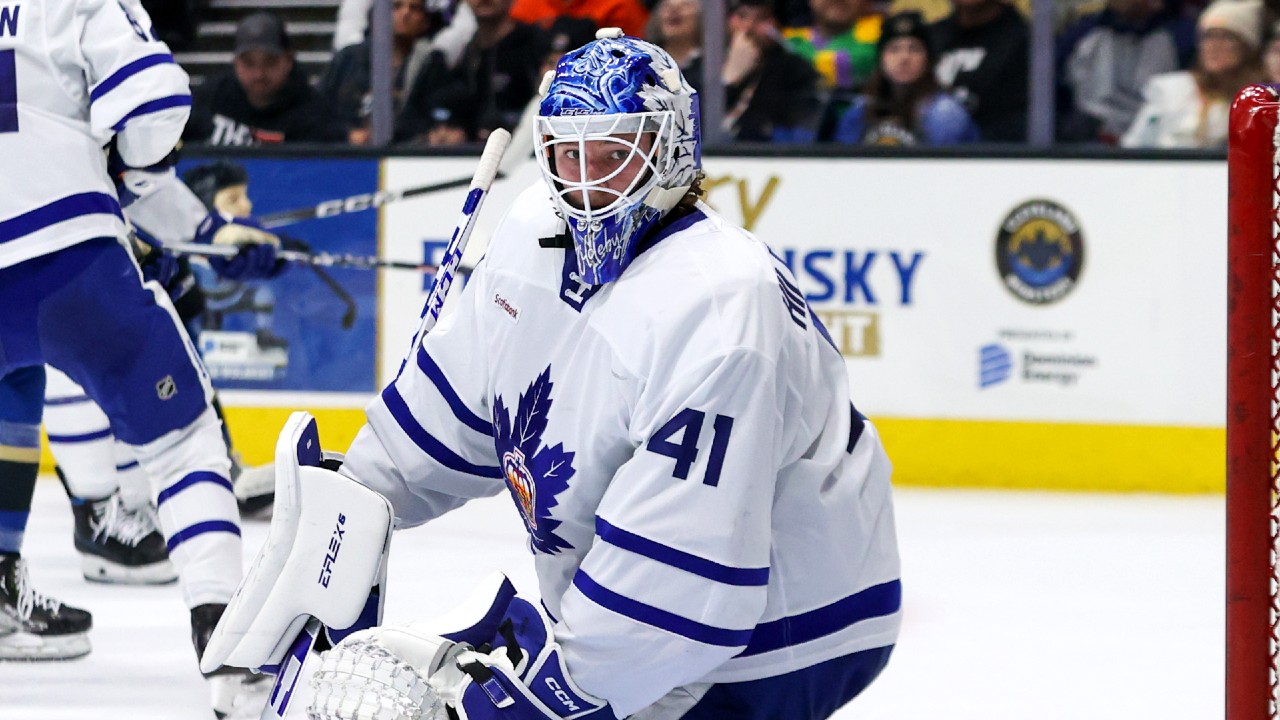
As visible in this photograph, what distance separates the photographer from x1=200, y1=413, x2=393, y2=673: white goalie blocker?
1.76 meters

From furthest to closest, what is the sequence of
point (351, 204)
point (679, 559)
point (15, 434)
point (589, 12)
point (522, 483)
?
point (589, 12) < point (351, 204) < point (15, 434) < point (522, 483) < point (679, 559)

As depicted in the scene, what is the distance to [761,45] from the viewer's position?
198 inches

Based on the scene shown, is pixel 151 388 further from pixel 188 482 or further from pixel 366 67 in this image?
pixel 366 67

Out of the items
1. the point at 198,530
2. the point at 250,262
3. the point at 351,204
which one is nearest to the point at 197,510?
the point at 198,530

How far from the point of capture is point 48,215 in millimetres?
2676

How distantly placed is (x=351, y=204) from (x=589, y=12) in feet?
3.21

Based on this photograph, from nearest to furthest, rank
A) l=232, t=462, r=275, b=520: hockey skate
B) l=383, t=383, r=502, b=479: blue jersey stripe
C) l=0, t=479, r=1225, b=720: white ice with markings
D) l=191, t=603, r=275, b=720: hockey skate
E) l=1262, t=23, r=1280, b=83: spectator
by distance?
l=383, t=383, r=502, b=479: blue jersey stripe, l=191, t=603, r=275, b=720: hockey skate, l=0, t=479, r=1225, b=720: white ice with markings, l=232, t=462, r=275, b=520: hockey skate, l=1262, t=23, r=1280, b=83: spectator

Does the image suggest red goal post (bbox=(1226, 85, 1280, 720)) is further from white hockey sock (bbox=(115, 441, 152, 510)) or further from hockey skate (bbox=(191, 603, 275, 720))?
white hockey sock (bbox=(115, 441, 152, 510))

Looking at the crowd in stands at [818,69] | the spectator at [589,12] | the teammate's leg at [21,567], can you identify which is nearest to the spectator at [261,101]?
the crowd in stands at [818,69]

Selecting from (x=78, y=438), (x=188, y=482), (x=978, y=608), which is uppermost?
(x=188, y=482)

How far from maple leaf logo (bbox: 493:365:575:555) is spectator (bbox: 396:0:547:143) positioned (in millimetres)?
3445

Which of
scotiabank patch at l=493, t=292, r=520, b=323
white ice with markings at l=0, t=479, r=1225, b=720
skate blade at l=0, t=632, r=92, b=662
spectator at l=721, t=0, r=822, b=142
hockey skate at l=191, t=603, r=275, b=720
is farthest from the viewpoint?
spectator at l=721, t=0, r=822, b=142

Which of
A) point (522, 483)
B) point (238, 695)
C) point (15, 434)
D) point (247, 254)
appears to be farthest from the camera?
point (247, 254)

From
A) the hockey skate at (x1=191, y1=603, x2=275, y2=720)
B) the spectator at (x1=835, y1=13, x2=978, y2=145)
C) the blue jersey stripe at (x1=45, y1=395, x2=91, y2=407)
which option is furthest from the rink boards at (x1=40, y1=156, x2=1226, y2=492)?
the hockey skate at (x1=191, y1=603, x2=275, y2=720)
